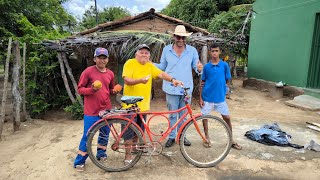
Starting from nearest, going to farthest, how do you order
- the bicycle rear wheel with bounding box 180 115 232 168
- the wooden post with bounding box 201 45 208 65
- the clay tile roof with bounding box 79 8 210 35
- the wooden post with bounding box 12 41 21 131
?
the bicycle rear wheel with bounding box 180 115 232 168 → the wooden post with bounding box 12 41 21 131 → the wooden post with bounding box 201 45 208 65 → the clay tile roof with bounding box 79 8 210 35

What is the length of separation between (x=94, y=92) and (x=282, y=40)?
8830mm

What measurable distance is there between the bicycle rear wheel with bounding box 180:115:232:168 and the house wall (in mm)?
6090

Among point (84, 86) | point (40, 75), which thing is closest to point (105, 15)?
point (40, 75)

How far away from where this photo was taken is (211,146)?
4.35m

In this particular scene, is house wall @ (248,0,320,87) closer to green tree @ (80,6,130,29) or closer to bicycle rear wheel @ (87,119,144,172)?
bicycle rear wheel @ (87,119,144,172)

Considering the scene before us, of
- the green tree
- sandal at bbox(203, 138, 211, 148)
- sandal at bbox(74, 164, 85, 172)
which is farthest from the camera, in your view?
the green tree

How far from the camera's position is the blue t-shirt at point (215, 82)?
4.05 metres

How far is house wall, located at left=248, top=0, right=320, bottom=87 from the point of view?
886 cm

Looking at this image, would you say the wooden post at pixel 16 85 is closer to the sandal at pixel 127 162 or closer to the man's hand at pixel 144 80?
the sandal at pixel 127 162

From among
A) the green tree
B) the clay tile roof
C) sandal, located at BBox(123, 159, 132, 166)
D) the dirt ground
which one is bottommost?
the dirt ground

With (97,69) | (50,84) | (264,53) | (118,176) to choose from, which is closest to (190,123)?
(118,176)

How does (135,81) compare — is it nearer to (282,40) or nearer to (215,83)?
(215,83)

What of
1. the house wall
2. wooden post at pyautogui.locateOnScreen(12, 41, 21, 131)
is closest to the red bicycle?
wooden post at pyautogui.locateOnScreen(12, 41, 21, 131)

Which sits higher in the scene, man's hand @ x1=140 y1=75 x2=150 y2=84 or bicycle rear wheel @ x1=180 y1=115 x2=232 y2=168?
man's hand @ x1=140 y1=75 x2=150 y2=84
